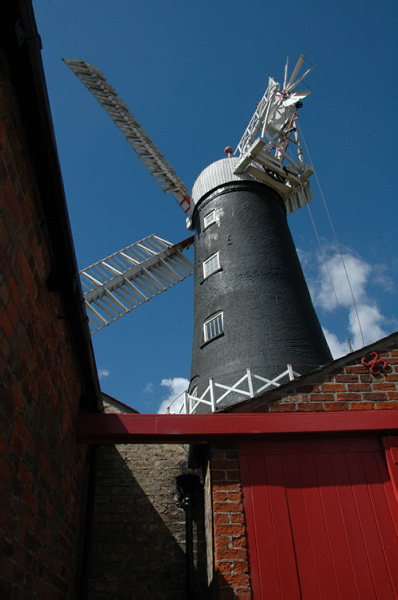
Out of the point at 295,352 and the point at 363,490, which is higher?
the point at 295,352

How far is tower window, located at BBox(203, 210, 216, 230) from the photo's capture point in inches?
512

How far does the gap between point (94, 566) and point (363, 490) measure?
4353 mm

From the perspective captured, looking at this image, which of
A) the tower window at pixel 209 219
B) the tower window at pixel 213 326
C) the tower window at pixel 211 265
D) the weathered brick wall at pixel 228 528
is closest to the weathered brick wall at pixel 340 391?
the weathered brick wall at pixel 228 528

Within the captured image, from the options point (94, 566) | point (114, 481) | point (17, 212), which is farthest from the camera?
point (114, 481)

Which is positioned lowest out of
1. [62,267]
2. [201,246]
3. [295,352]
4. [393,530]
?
[393,530]

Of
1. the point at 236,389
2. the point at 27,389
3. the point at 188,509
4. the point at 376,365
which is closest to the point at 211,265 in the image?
the point at 236,389

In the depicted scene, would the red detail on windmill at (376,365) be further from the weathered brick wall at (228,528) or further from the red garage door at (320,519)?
the weathered brick wall at (228,528)

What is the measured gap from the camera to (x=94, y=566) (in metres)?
6.50

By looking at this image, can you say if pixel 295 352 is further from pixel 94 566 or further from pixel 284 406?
pixel 94 566

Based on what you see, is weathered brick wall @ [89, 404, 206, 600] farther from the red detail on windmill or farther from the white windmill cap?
the white windmill cap

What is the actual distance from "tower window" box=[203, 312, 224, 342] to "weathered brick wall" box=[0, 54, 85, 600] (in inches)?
267

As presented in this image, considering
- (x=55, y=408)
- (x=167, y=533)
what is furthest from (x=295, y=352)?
(x=55, y=408)

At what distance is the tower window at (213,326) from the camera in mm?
10569

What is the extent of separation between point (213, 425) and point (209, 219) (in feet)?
31.0
